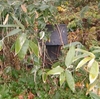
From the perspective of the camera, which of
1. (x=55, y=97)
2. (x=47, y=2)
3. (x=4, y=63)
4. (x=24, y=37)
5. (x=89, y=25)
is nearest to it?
(x=24, y=37)

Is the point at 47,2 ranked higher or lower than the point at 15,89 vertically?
higher

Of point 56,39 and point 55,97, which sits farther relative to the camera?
point 56,39

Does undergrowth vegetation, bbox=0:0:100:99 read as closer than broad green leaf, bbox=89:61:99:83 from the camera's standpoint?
No

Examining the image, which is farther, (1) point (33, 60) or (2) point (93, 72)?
(1) point (33, 60)

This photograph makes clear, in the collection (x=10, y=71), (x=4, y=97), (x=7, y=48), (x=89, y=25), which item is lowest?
(x=4, y=97)

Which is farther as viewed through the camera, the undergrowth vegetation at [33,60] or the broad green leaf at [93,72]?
the undergrowth vegetation at [33,60]

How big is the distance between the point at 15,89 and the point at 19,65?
253mm

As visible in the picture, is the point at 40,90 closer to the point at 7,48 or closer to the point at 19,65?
the point at 19,65

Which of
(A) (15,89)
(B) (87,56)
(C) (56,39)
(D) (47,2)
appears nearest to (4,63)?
(A) (15,89)

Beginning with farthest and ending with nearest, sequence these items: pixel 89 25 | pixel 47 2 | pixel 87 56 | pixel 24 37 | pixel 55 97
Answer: pixel 89 25 → pixel 55 97 → pixel 47 2 → pixel 24 37 → pixel 87 56

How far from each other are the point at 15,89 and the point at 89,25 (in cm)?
205

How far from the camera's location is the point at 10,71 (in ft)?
6.98

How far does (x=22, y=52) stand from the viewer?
1.02m

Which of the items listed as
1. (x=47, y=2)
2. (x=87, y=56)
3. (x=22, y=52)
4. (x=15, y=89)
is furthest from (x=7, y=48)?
(x=87, y=56)
